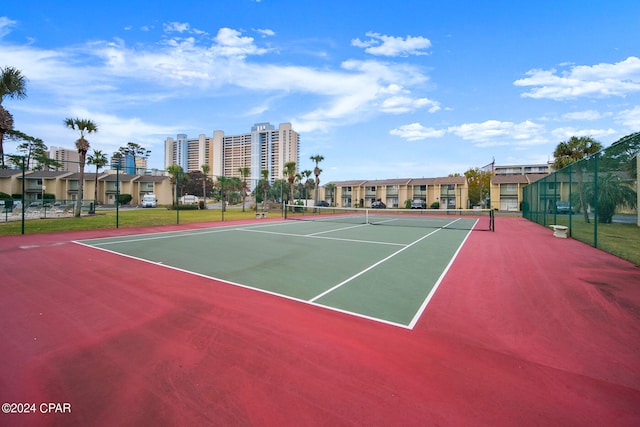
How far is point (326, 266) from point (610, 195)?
1031cm

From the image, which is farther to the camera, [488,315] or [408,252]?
[408,252]

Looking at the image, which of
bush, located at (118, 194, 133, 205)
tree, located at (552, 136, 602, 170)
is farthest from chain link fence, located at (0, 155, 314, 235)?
tree, located at (552, 136, 602, 170)

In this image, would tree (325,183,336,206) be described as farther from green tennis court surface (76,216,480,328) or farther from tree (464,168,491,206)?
green tennis court surface (76,216,480,328)

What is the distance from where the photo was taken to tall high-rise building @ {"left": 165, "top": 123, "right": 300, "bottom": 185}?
419ft

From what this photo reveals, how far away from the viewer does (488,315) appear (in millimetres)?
4715

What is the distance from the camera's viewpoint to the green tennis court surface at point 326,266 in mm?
5219

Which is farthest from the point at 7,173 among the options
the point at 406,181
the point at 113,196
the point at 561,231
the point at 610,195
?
the point at 406,181

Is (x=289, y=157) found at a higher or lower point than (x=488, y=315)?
higher

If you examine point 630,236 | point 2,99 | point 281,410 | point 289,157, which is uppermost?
point 289,157

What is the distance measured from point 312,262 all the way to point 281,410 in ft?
18.6

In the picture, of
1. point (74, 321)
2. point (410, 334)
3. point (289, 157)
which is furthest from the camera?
point (289, 157)

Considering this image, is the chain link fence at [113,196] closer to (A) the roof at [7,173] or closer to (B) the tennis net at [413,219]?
(A) the roof at [7,173]

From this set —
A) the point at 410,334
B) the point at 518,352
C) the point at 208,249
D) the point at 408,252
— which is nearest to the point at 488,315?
the point at 518,352

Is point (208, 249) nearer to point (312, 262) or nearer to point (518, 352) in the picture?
point (312, 262)
